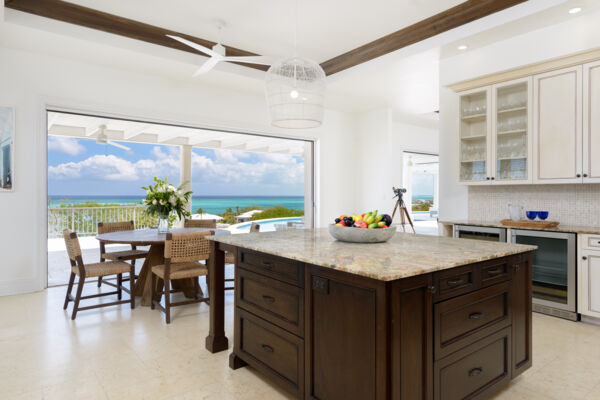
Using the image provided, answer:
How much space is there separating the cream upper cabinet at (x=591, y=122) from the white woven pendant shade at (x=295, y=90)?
241 cm

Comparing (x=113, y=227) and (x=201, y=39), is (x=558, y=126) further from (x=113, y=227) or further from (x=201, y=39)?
(x=113, y=227)

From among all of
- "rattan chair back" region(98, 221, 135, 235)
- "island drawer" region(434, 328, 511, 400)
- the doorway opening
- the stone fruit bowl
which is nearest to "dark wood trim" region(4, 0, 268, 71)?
"rattan chair back" region(98, 221, 135, 235)

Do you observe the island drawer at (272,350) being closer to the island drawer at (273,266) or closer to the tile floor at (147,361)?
the tile floor at (147,361)

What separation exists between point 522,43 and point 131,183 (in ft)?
46.5

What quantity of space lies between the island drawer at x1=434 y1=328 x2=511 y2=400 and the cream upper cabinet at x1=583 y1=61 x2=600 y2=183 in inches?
85.0

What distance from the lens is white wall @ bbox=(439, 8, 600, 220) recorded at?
333 cm

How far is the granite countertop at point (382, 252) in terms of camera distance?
1.49 m

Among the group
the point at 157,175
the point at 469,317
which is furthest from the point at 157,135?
the point at 157,175

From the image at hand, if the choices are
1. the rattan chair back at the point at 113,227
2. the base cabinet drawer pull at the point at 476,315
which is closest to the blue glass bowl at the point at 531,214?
the base cabinet drawer pull at the point at 476,315

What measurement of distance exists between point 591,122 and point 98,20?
15.7 feet

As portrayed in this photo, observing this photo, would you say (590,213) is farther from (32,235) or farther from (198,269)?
(32,235)

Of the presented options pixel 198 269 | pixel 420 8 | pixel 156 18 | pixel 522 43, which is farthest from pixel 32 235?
pixel 522 43

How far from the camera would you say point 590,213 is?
137 inches

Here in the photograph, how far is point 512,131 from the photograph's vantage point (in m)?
3.74
